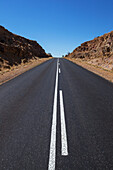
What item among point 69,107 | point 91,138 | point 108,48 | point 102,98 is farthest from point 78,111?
point 108,48

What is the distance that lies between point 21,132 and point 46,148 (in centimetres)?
102

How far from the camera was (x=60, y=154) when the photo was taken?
8.34ft

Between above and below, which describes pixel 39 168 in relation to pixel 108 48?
below

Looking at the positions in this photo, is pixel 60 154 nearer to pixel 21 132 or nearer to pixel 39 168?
pixel 39 168

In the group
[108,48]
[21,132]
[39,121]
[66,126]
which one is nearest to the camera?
[21,132]

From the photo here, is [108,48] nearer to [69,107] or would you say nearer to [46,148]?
[69,107]

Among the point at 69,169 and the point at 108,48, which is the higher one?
the point at 108,48

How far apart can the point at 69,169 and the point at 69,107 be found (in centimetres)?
275

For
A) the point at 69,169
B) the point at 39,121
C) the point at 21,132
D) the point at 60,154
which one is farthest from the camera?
the point at 39,121

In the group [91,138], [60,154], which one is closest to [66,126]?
[91,138]

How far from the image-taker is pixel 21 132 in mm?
3307

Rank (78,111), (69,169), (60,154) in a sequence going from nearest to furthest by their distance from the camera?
(69,169)
(60,154)
(78,111)

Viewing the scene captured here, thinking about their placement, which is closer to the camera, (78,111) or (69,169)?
(69,169)

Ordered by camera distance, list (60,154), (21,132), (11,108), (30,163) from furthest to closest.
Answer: (11,108), (21,132), (60,154), (30,163)
